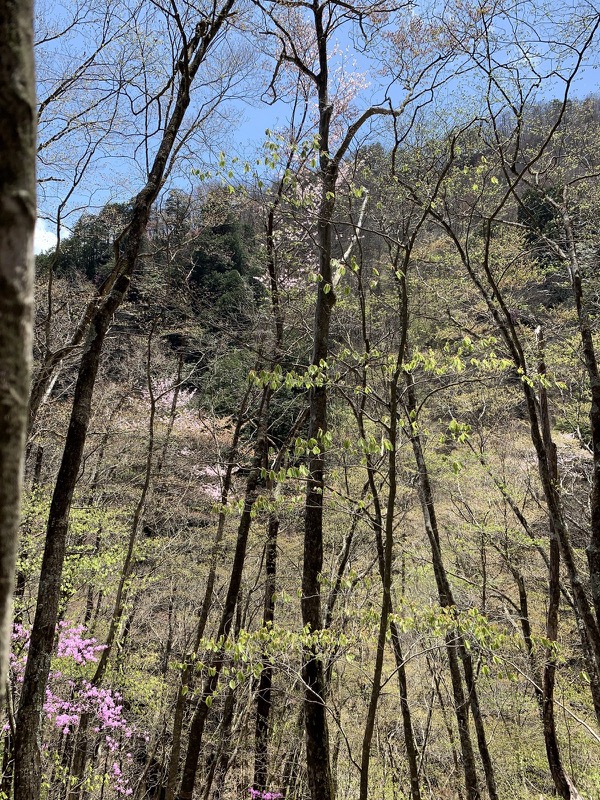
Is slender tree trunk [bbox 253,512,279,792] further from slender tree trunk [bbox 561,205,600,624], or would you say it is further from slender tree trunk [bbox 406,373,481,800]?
slender tree trunk [bbox 561,205,600,624]

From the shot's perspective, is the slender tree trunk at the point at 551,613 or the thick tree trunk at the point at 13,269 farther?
the slender tree trunk at the point at 551,613

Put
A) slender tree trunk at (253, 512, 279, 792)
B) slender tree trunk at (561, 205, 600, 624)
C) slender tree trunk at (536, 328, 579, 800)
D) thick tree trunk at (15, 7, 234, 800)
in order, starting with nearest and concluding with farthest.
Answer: thick tree trunk at (15, 7, 234, 800), slender tree trunk at (561, 205, 600, 624), slender tree trunk at (536, 328, 579, 800), slender tree trunk at (253, 512, 279, 792)

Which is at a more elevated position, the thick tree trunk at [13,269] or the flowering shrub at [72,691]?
the thick tree trunk at [13,269]

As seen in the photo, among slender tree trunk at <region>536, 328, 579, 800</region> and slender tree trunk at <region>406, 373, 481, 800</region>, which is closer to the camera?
slender tree trunk at <region>536, 328, 579, 800</region>

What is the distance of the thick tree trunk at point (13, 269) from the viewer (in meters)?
0.43

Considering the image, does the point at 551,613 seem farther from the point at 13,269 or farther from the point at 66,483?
the point at 13,269

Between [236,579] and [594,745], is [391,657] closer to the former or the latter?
[594,745]

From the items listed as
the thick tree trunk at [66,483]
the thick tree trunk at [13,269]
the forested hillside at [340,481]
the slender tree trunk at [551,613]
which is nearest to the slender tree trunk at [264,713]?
the forested hillside at [340,481]

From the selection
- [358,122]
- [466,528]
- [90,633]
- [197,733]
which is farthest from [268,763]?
[358,122]

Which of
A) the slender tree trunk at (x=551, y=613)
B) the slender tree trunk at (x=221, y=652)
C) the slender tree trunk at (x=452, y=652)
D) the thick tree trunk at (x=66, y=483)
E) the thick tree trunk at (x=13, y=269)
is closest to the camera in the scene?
the thick tree trunk at (x=13, y=269)

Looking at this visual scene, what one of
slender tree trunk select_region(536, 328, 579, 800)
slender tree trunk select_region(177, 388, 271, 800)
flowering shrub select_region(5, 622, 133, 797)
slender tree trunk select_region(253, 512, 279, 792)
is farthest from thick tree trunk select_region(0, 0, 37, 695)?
flowering shrub select_region(5, 622, 133, 797)

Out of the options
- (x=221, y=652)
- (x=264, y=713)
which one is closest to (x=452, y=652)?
(x=221, y=652)

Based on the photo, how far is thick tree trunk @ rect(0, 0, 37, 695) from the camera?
428mm

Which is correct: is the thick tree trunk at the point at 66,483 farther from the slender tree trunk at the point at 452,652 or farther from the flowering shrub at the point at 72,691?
the flowering shrub at the point at 72,691
